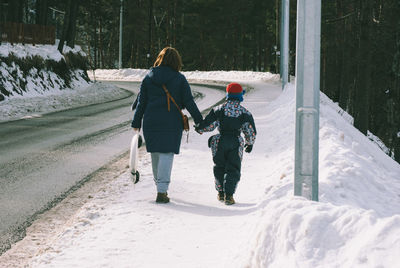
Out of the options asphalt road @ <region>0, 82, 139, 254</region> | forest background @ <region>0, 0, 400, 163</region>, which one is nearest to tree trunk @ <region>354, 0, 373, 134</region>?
asphalt road @ <region>0, 82, 139, 254</region>

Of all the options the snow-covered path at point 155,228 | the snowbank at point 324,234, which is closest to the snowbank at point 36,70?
the snow-covered path at point 155,228

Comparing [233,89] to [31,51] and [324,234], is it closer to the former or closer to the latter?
[324,234]

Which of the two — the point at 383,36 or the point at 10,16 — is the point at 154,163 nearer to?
the point at 383,36

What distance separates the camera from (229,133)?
6785mm

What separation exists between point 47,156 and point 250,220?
555cm

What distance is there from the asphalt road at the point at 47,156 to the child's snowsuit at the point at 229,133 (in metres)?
2.22

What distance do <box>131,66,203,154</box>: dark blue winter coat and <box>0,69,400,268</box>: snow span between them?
793 millimetres

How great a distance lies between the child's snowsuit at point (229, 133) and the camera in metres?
6.71

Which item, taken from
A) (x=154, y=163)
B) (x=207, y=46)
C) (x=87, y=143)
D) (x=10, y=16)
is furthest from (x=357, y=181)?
(x=207, y=46)

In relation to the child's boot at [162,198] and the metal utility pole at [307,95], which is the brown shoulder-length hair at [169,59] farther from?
the metal utility pole at [307,95]

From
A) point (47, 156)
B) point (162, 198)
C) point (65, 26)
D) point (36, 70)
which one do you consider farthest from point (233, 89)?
point (65, 26)

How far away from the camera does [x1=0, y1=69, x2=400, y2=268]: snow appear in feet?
12.4

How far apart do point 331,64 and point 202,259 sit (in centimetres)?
5126

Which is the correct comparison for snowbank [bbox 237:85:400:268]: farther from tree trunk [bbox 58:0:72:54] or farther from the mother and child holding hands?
tree trunk [bbox 58:0:72:54]
